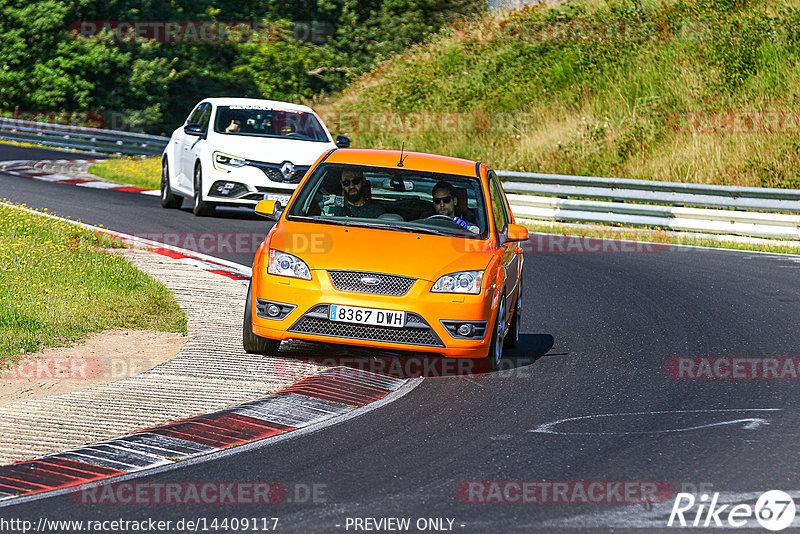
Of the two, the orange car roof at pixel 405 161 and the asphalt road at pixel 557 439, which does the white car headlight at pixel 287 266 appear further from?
the orange car roof at pixel 405 161

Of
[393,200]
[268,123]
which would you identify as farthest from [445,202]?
[268,123]

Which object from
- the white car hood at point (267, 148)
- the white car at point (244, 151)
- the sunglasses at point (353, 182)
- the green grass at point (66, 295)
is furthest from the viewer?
the white car hood at point (267, 148)

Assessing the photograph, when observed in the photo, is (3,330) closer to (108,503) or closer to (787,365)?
(108,503)

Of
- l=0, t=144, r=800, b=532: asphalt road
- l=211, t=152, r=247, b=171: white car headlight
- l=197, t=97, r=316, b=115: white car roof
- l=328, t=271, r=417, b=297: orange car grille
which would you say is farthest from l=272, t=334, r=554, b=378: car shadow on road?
l=197, t=97, r=316, b=115: white car roof

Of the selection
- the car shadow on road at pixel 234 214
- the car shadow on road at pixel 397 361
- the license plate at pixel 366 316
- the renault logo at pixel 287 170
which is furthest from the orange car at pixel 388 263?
the car shadow on road at pixel 234 214

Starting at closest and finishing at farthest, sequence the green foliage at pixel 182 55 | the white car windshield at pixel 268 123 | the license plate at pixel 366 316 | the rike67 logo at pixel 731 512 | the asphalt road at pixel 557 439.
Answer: the rike67 logo at pixel 731 512, the asphalt road at pixel 557 439, the license plate at pixel 366 316, the white car windshield at pixel 268 123, the green foliage at pixel 182 55

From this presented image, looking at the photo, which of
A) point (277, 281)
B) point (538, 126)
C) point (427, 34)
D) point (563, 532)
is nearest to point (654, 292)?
point (277, 281)

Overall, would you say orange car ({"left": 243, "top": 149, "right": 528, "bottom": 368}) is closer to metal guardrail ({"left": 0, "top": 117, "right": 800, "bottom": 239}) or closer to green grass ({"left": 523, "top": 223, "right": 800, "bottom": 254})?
green grass ({"left": 523, "top": 223, "right": 800, "bottom": 254})

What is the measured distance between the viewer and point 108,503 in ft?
18.4

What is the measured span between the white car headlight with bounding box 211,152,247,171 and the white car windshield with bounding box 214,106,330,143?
2.48 feet

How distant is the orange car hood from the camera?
871 cm

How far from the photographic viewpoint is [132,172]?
2822cm

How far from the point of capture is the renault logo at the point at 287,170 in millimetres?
18094

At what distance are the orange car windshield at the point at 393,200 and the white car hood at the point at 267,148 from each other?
8.25m
